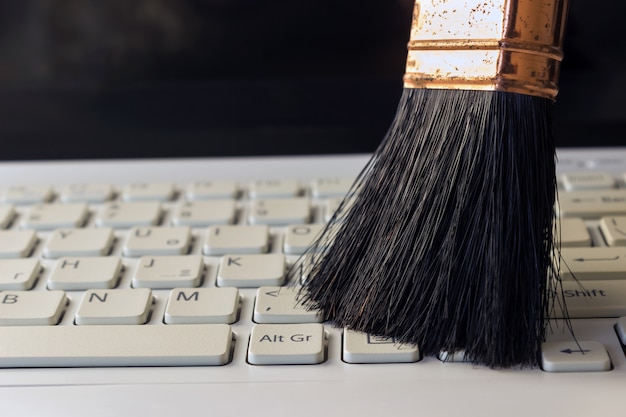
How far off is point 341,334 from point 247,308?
0.20 feet

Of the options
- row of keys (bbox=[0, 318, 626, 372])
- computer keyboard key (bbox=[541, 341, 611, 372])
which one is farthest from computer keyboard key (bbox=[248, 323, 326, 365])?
computer keyboard key (bbox=[541, 341, 611, 372])

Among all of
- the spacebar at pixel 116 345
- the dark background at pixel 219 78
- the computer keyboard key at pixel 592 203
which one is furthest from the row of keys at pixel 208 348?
the dark background at pixel 219 78

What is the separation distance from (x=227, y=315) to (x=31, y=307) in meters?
0.11

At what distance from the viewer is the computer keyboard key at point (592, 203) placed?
1.60 feet

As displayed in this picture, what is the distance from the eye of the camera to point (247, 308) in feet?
1.35

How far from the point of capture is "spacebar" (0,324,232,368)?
366 millimetres

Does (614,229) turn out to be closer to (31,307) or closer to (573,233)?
(573,233)

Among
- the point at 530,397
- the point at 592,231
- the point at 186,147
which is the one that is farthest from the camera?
the point at 186,147

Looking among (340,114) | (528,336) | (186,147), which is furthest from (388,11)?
(528,336)

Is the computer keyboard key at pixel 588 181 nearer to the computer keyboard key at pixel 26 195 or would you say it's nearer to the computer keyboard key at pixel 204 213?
the computer keyboard key at pixel 204 213

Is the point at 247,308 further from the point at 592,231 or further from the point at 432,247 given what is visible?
the point at 592,231

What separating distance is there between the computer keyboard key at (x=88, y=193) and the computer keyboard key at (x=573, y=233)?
0.32m

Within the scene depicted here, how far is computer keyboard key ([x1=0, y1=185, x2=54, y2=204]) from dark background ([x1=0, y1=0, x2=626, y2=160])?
0.04 m

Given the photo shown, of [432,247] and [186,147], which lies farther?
[186,147]
